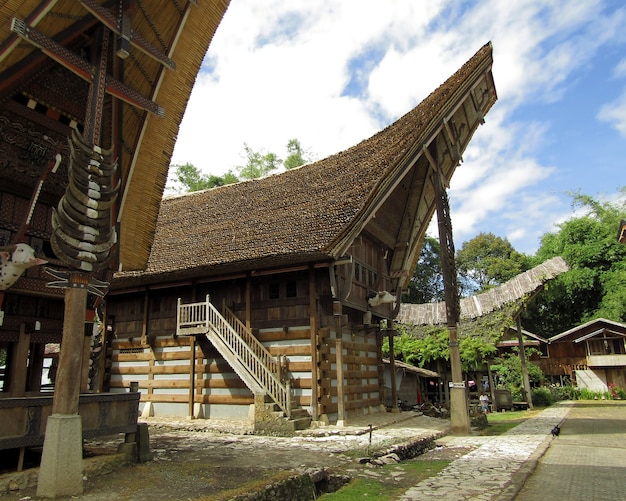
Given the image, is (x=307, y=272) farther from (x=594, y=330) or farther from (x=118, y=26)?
(x=594, y=330)

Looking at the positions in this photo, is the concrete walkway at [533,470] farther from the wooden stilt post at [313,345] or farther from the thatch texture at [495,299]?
the thatch texture at [495,299]

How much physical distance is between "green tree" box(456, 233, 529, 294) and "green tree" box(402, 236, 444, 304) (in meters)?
6.16

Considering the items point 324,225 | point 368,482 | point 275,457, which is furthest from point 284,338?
point 368,482

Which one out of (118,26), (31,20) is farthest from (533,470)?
(31,20)

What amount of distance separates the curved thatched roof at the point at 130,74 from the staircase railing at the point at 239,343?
4.25 meters

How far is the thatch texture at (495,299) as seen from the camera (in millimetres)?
24500

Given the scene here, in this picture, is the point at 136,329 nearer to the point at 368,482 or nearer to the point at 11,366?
the point at 11,366

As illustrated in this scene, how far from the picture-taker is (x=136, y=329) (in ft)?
58.1

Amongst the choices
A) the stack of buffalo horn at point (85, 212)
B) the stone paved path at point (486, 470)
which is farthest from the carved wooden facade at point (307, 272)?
the stack of buffalo horn at point (85, 212)

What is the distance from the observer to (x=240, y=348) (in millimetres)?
13812

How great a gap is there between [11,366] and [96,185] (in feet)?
13.0

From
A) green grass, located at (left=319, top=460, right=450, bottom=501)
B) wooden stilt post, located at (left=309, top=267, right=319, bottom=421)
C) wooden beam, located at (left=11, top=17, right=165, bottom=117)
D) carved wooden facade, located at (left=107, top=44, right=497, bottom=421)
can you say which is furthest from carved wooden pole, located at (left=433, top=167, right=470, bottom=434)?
wooden beam, located at (left=11, top=17, right=165, bottom=117)

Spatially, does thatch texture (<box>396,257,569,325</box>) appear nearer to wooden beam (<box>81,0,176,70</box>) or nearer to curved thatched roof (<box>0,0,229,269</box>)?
curved thatched roof (<box>0,0,229,269</box>)

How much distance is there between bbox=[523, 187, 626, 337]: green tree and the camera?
4194 centimetres
